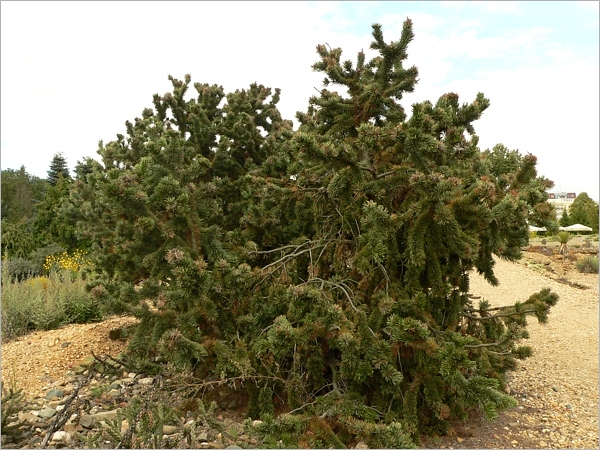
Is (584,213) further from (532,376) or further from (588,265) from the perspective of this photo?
(532,376)

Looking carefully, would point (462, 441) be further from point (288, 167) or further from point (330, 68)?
point (330, 68)

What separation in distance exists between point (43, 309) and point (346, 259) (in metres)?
4.73

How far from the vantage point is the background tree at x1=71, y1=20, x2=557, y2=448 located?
114 inches

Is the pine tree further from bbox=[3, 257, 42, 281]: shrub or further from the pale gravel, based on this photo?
the pale gravel

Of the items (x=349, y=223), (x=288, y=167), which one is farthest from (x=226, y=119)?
(x=349, y=223)

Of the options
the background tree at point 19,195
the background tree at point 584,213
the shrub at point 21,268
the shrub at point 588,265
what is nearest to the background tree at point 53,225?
the shrub at point 21,268

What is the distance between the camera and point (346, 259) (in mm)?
3588

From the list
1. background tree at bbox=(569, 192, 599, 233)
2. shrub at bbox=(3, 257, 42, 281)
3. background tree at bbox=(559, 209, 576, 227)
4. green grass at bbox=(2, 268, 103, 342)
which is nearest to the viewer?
green grass at bbox=(2, 268, 103, 342)

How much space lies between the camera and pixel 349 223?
11.8 feet

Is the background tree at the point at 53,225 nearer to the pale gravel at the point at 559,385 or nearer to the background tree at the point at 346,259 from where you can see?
the background tree at the point at 346,259

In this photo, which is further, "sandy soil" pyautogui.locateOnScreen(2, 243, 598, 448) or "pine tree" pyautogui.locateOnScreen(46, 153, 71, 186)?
"pine tree" pyautogui.locateOnScreen(46, 153, 71, 186)

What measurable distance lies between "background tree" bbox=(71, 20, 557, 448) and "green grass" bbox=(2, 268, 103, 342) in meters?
2.69

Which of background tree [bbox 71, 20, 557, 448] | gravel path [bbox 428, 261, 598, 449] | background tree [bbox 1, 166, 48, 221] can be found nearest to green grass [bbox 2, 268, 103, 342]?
background tree [bbox 71, 20, 557, 448]

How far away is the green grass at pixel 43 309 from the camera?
240 inches
